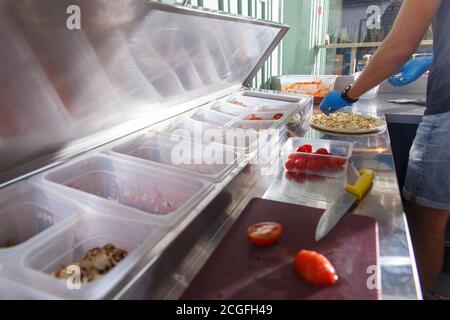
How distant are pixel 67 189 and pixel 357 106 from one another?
86.1 inches

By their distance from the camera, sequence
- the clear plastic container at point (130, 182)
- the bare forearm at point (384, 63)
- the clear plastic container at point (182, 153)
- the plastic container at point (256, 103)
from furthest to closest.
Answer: the plastic container at point (256, 103) → the bare forearm at point (384, 63) → the clear plastic container at point (182, 153) → the clear plastic container at point (130, 182)

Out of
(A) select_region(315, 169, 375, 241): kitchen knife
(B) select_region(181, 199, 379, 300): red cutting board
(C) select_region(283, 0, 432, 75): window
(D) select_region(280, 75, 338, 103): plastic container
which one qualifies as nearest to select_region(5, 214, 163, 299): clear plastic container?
(B) select_region(181, 199, 379, 300): red cutting board

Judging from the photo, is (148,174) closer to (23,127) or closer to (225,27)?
(23,127)

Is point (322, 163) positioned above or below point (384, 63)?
below

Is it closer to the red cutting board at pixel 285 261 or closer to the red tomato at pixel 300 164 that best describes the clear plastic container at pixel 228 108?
the red tomato at pixel 300 164

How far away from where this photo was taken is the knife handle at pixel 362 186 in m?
0.97

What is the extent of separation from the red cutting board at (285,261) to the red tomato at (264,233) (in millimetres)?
14

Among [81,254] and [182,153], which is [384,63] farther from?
[81,254]

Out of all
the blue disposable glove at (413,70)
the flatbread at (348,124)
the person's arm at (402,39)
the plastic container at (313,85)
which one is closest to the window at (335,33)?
the plastic container at (313,85)

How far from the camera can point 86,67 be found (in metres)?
0.94

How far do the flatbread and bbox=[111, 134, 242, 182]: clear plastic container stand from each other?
2.64 feet

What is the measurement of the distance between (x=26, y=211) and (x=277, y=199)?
28.7 inches

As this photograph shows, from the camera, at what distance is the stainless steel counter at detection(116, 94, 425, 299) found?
0.64m

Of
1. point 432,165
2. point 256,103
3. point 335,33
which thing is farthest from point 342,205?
point 335,33
